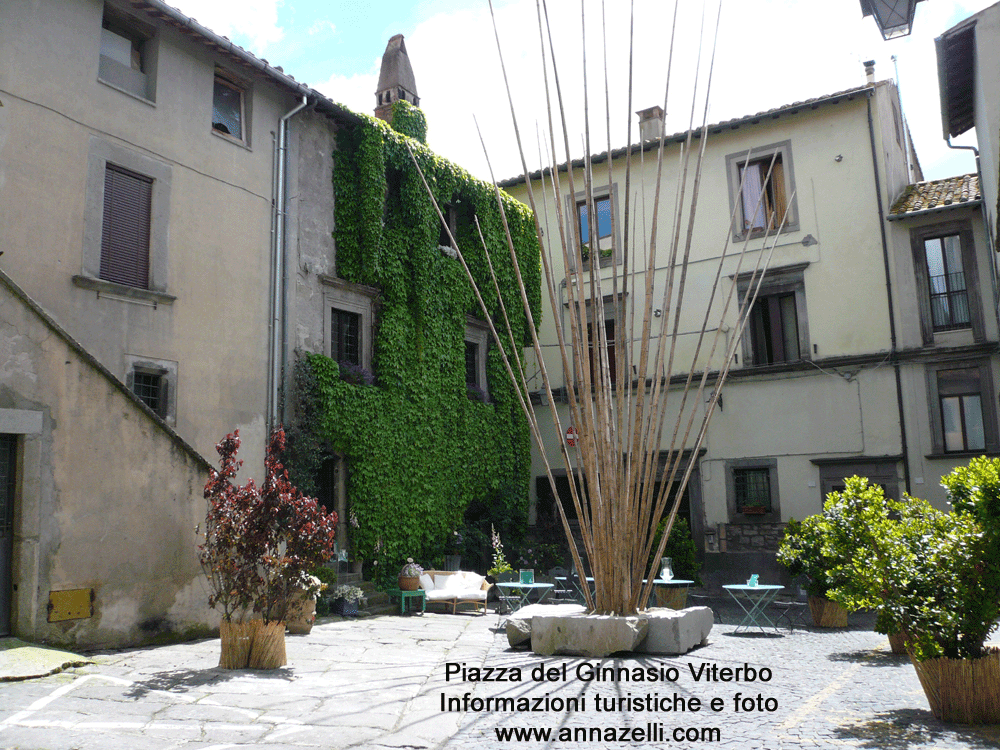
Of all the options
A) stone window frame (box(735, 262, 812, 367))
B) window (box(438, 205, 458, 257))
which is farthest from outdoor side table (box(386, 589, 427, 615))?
stone window frame (box(735, 262, 812, 367))

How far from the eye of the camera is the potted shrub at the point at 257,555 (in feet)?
22.0

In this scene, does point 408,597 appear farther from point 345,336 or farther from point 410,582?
point 345,336

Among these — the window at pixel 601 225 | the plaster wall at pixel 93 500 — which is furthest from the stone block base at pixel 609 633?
the window at pixel 601 225

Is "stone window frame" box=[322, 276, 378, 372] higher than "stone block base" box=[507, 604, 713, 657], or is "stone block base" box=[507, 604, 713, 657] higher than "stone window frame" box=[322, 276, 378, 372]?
"stone window frame" box=[322, 276, 378, 372]

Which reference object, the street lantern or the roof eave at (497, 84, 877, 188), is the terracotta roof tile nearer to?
the roof eave at (497, 84, 877, 188)

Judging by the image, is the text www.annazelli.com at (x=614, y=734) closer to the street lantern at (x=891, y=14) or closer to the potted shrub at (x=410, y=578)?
the street lantern at (x=891, y=14)

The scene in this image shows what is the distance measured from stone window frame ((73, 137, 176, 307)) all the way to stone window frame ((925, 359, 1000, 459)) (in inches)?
497

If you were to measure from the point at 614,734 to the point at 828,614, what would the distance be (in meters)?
6.92

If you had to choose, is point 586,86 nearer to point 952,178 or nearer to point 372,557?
point 372,557

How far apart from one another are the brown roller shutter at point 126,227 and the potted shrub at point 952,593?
9.11 m

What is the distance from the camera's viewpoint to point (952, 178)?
16875 millimetres

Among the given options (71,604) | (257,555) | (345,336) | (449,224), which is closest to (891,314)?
(449,224)

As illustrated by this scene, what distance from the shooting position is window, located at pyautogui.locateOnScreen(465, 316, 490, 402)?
54.6 feet

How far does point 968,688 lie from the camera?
4.71 metres
